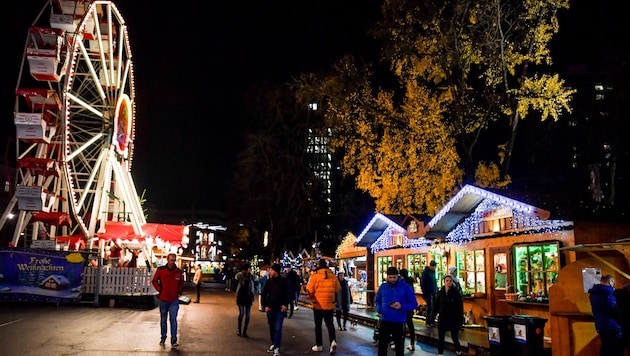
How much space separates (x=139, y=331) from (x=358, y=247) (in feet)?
46.9

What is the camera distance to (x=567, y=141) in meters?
31.3

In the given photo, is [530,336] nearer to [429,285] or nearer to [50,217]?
[429,285]

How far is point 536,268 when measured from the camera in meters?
14.3

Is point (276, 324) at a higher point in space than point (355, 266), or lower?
lower


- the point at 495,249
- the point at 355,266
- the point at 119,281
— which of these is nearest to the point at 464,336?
the point at 495,249

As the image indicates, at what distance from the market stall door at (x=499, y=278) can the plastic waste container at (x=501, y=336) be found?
5.60 meters

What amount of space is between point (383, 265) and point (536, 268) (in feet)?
32.9

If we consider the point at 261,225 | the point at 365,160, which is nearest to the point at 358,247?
the point at 365,160

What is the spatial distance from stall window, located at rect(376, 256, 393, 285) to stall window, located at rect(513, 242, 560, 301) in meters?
8.47

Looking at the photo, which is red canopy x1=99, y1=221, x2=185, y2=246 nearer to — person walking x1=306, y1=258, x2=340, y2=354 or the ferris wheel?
the ferris wheel

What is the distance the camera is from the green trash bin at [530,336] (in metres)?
9.20

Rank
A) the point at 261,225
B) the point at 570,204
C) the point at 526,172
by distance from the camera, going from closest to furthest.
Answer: the point at 570,204, the point at 526,172, the point at 261,225

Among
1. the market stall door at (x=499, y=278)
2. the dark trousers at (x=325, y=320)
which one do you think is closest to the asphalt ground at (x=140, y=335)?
the dark trousers at (x=325, y=320)

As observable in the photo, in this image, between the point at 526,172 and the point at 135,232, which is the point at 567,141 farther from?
the point at 135,232
